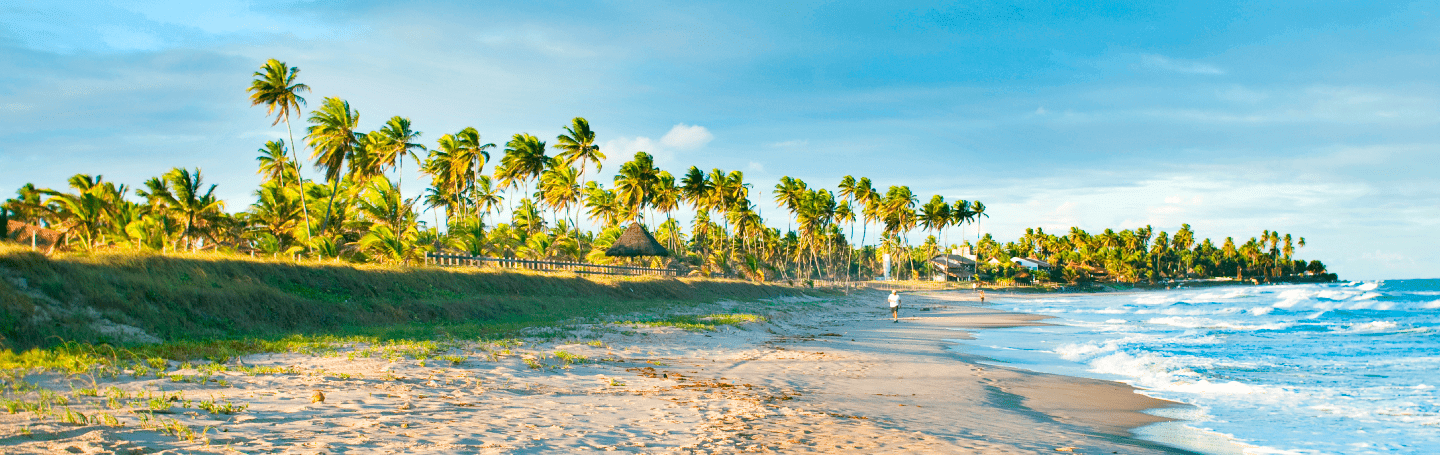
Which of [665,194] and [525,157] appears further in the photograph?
[665,194]

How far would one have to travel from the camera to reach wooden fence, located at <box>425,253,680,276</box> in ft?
99.3

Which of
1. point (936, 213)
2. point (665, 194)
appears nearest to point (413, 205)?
point (665, 194)

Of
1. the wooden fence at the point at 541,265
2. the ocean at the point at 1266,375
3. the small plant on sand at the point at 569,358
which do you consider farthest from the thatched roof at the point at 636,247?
the small plant on sand at the point at 569,358

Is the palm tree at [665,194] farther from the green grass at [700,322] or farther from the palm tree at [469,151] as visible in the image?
the green grass at [700,322]

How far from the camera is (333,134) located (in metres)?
37.4

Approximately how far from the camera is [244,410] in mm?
6105

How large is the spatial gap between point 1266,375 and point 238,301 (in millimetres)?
21328

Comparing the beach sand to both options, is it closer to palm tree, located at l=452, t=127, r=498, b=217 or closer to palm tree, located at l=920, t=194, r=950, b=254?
palm tree, located at l=452, t=127, r=498, b=217

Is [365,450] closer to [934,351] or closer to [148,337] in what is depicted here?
[148,337]

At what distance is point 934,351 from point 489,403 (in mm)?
13242

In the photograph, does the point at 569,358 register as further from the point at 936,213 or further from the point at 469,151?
the point at 936,213

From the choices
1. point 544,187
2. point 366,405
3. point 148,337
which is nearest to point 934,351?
point 366,405

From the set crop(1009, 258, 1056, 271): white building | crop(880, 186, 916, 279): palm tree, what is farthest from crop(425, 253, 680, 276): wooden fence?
crop(1009, 258, 1056, 271): white building

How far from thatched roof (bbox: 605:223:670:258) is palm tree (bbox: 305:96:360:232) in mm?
14768
